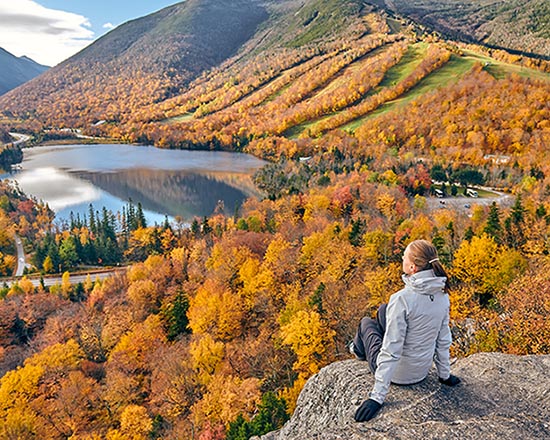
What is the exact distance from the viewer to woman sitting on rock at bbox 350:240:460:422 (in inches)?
218

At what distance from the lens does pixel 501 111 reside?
125750 millimetres

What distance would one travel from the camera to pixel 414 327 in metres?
5.84

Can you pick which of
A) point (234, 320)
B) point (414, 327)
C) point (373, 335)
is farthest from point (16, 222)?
point (414, 327)

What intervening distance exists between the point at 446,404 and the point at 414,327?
4.88ft

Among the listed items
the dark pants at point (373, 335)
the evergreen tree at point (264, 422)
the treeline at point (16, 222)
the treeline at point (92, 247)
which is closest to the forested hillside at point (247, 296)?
the evergreen tree at point (264, 422)

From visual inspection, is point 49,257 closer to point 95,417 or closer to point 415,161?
point 95,417

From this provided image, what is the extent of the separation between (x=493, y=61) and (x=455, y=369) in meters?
183

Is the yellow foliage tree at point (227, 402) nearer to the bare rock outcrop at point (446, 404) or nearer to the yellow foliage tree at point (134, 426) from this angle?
the yellow foliage tree at point (134, 426)

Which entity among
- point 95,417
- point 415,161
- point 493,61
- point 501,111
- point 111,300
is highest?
point 493,61

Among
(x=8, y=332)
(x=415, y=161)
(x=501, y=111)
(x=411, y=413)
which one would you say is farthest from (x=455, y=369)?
(x=501, y=111)

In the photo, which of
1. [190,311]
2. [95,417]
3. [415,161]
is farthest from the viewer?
[415,161]

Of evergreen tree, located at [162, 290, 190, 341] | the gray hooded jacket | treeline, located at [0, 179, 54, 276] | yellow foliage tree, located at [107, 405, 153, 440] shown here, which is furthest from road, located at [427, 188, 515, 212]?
treeline, located at [0, 179, 54, 276]

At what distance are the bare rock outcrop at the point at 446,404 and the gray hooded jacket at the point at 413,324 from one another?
1.71 ft

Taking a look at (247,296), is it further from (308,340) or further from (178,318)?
(308,340)
